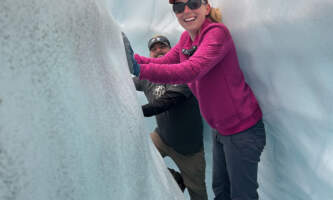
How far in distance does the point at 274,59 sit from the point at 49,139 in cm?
61

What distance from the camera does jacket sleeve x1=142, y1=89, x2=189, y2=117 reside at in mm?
1029

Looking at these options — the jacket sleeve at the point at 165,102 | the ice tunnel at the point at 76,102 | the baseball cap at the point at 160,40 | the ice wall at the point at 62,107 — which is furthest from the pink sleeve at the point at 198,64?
the baseball cap at the point at 160,40

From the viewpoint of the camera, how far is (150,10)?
4.28 feet

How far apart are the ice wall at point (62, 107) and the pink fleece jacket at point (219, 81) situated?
0.34 metres

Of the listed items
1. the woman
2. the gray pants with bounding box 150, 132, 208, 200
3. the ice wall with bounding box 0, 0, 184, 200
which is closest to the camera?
the ice wall with bounding box 0, 0, 184, 200

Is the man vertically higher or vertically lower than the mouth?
lower

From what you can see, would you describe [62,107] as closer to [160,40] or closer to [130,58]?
[130,58]

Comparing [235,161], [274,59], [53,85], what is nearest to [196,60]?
[274,59]

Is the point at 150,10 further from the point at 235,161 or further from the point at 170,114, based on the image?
the point at 235,161

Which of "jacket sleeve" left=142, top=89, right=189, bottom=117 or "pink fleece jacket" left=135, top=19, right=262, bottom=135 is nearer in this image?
"pink fleece jacket" left=135, top=19, right=262, bottom=135

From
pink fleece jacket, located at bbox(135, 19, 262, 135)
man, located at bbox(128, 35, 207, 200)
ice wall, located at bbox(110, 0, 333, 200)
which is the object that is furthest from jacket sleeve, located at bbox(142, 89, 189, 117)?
ice wall, located at bbox(110, 0, 333, 200)

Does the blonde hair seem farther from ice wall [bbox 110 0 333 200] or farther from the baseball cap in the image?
the baseball cap

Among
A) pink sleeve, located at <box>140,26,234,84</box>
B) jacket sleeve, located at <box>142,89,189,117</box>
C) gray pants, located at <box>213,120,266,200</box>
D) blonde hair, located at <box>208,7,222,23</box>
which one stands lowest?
gray pants, located at <box>213,120,266,200</box>

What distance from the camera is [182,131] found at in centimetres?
113
